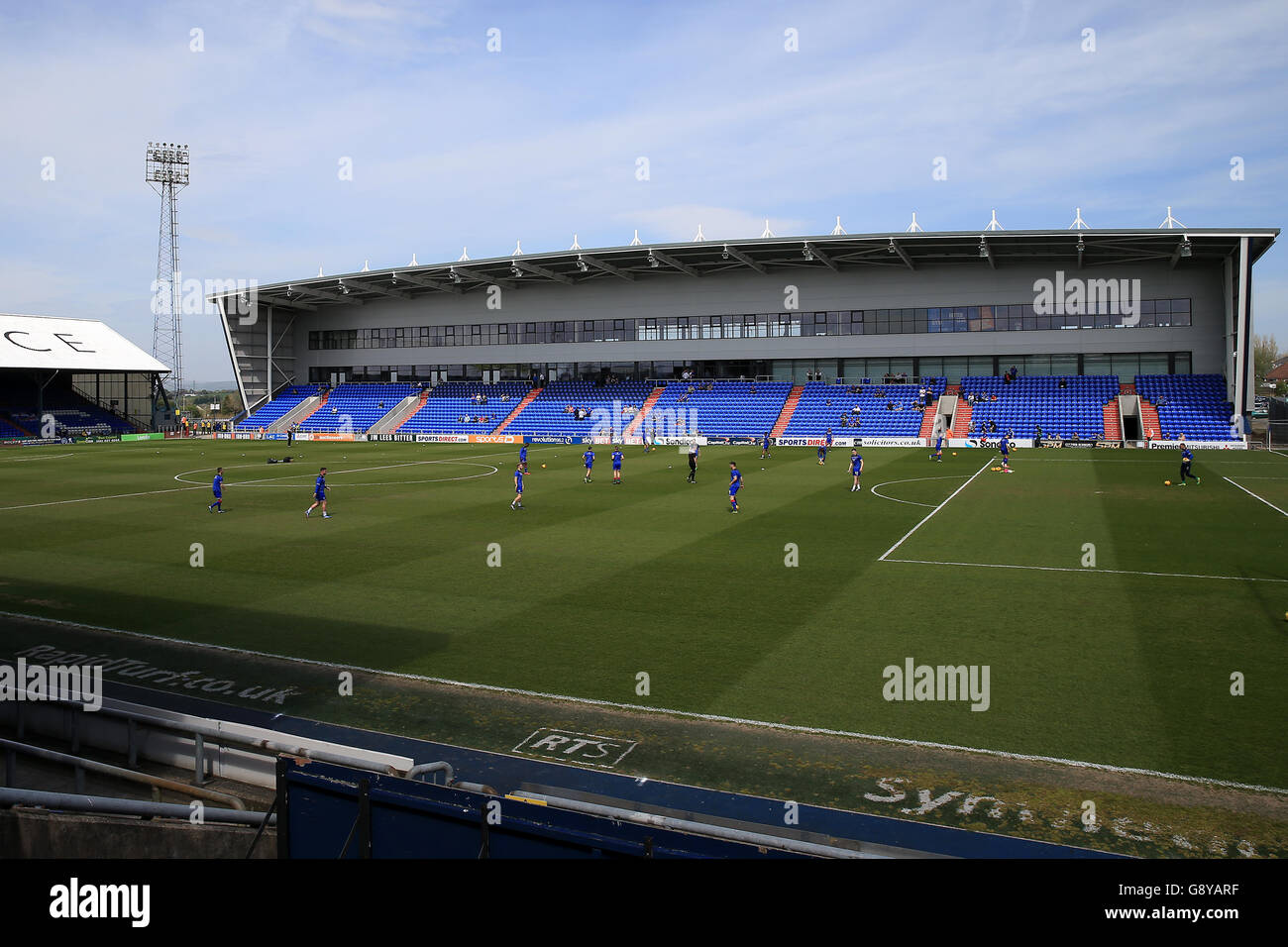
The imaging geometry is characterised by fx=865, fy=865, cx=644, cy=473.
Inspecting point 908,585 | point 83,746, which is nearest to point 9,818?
point 83,746

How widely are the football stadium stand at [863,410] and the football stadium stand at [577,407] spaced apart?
14.1 metres

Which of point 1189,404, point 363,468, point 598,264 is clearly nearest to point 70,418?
point 363,468

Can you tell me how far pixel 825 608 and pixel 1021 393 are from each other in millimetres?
53521

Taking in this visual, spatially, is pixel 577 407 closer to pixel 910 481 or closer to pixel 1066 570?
pixel 910 481

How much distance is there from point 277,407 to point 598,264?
3605 centimetres

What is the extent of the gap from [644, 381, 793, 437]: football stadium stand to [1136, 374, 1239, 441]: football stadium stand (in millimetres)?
25745

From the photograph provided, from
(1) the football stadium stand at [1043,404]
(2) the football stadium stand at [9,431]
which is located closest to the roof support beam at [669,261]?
(1) the football stadium stand at [1043,404]

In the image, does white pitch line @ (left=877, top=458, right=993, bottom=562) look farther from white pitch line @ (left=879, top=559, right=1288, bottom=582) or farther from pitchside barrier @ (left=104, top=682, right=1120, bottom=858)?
pitchside barrier @ (left=104, top=682, right=1120, bottom=858)

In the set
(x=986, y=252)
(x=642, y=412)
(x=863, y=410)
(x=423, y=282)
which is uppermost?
(x=423, y=282)

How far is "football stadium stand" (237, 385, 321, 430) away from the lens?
8106 centimetres

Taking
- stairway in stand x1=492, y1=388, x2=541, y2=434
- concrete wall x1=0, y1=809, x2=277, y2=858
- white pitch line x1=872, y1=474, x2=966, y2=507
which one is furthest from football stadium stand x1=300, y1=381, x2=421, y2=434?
concrete wall x1=0, y1=809, x2=277, y2=858

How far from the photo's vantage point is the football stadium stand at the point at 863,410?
205 ft

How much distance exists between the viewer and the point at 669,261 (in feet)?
223
